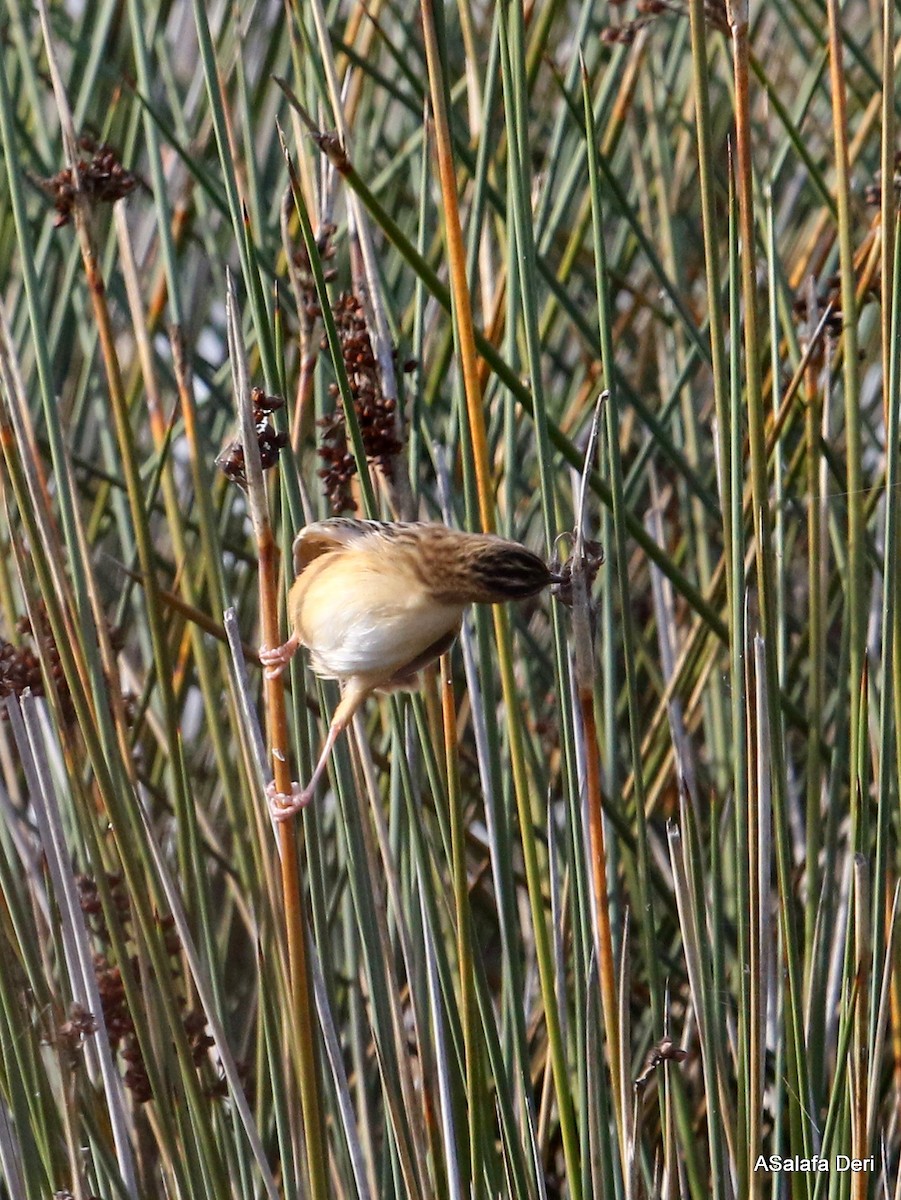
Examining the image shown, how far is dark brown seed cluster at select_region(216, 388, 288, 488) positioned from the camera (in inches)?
44.0

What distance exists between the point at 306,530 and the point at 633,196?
166 cm

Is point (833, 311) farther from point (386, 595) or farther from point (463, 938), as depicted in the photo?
point (463, 938)

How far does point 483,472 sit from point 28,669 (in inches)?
21.3

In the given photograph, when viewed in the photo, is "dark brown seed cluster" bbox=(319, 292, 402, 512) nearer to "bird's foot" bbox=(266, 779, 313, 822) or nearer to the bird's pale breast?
the bird's pale breast

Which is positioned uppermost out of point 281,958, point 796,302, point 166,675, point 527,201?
point 527,201

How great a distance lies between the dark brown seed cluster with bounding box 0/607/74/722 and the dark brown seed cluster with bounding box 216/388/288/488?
30cm

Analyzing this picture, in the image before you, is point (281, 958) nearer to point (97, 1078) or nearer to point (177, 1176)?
point (177, 1176)

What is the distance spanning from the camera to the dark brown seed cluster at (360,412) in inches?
51.4

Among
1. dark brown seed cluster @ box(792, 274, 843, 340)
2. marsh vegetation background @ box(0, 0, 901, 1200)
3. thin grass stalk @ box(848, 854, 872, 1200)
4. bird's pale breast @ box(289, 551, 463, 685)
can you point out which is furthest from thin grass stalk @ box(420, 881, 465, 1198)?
dark brown seed cluster @ box(792, 274, 843, 340)

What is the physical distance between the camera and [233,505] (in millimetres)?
2260

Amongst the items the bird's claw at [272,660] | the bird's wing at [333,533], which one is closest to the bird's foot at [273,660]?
the bird's claw at [272,660]

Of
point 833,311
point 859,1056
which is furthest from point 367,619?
point 833,311

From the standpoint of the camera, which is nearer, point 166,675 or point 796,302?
point 166,675

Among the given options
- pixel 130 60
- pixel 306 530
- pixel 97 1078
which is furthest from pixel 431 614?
pixel 130 60
